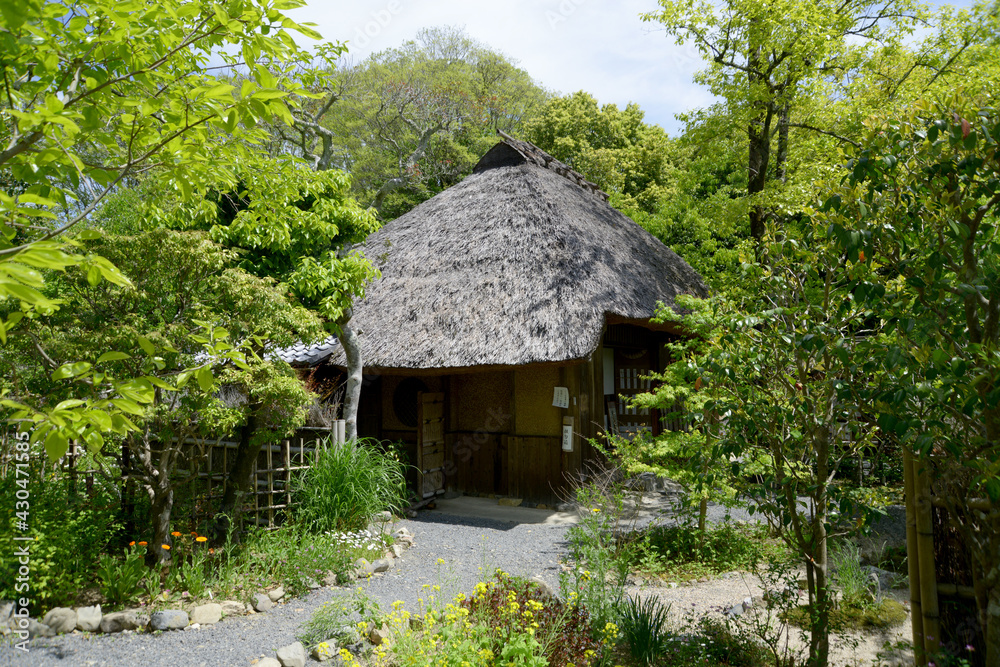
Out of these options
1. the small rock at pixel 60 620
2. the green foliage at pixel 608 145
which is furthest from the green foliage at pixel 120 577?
the green foliage at pixel 608 145

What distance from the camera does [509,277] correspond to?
856cm

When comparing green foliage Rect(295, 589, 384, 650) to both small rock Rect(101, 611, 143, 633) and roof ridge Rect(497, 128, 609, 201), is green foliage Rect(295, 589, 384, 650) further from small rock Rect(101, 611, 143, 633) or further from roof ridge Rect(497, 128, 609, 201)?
roof ridge Rect(497, 128, 609, 201)

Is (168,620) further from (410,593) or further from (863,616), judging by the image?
(863,616)

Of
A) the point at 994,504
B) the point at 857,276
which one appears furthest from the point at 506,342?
the point at 994,504

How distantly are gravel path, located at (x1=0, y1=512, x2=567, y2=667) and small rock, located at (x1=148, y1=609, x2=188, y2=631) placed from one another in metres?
0.07

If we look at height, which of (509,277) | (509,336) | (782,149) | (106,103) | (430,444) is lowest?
(430,444)

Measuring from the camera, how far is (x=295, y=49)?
7.18 feet

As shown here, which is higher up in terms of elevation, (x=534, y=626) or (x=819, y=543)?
(x=819, y=543)

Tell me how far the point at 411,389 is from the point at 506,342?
255 cm

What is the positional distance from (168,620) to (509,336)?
4721mm

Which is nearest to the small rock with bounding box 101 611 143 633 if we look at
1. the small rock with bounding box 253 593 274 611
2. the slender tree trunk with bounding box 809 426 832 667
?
the small rock with bounding box 253 593 274 611

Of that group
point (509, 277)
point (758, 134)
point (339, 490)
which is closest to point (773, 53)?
point (758, 134)

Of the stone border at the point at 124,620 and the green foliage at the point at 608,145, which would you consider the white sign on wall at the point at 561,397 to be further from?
the green foliage at the point at 608,145

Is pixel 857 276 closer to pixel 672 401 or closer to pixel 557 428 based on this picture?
pixel 672 401
